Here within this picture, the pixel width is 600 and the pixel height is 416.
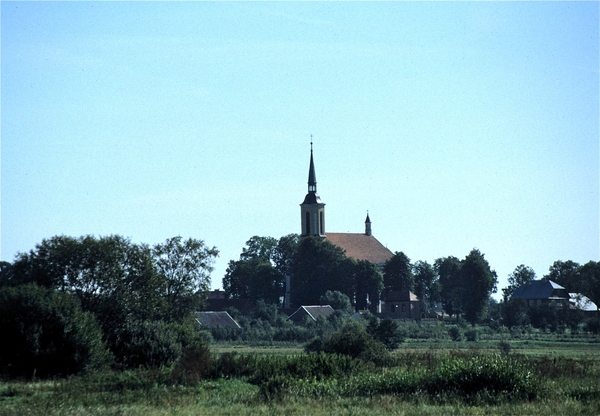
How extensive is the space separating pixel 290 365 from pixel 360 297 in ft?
293

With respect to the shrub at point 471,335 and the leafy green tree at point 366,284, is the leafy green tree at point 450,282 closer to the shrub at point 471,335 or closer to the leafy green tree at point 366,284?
the leafy green tree at point 366,284

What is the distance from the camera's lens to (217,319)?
9988cm

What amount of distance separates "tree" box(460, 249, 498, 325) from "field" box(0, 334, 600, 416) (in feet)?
260

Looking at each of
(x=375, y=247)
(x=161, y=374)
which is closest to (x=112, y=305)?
(x=161, y=374)

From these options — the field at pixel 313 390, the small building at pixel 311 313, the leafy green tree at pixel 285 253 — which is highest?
the leafy green tree at pixel 285 253

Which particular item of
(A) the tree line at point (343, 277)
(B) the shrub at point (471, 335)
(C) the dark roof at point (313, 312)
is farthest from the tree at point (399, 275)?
(B) the shrub at point (471, 335)

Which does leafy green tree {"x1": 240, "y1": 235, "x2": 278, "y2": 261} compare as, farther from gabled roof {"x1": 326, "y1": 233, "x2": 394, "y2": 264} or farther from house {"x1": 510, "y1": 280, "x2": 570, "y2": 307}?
house {"x1": 510, "y1": 280, "x2": 570, "y2": 307}

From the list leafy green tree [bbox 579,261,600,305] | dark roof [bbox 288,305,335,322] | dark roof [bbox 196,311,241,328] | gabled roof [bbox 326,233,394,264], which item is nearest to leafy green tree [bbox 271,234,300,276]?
gabled roof [bbox 326,233,394,264]

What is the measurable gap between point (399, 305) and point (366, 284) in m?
8.02

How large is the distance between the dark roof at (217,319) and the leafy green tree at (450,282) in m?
37.2

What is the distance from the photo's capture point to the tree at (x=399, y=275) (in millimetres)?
128000

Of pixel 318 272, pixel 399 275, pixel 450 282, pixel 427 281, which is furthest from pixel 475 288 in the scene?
pixel 427 281

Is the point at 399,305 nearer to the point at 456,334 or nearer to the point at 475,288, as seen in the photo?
the point at 475,288

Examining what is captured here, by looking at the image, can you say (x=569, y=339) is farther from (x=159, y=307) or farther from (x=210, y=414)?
(x=210, y=414)
